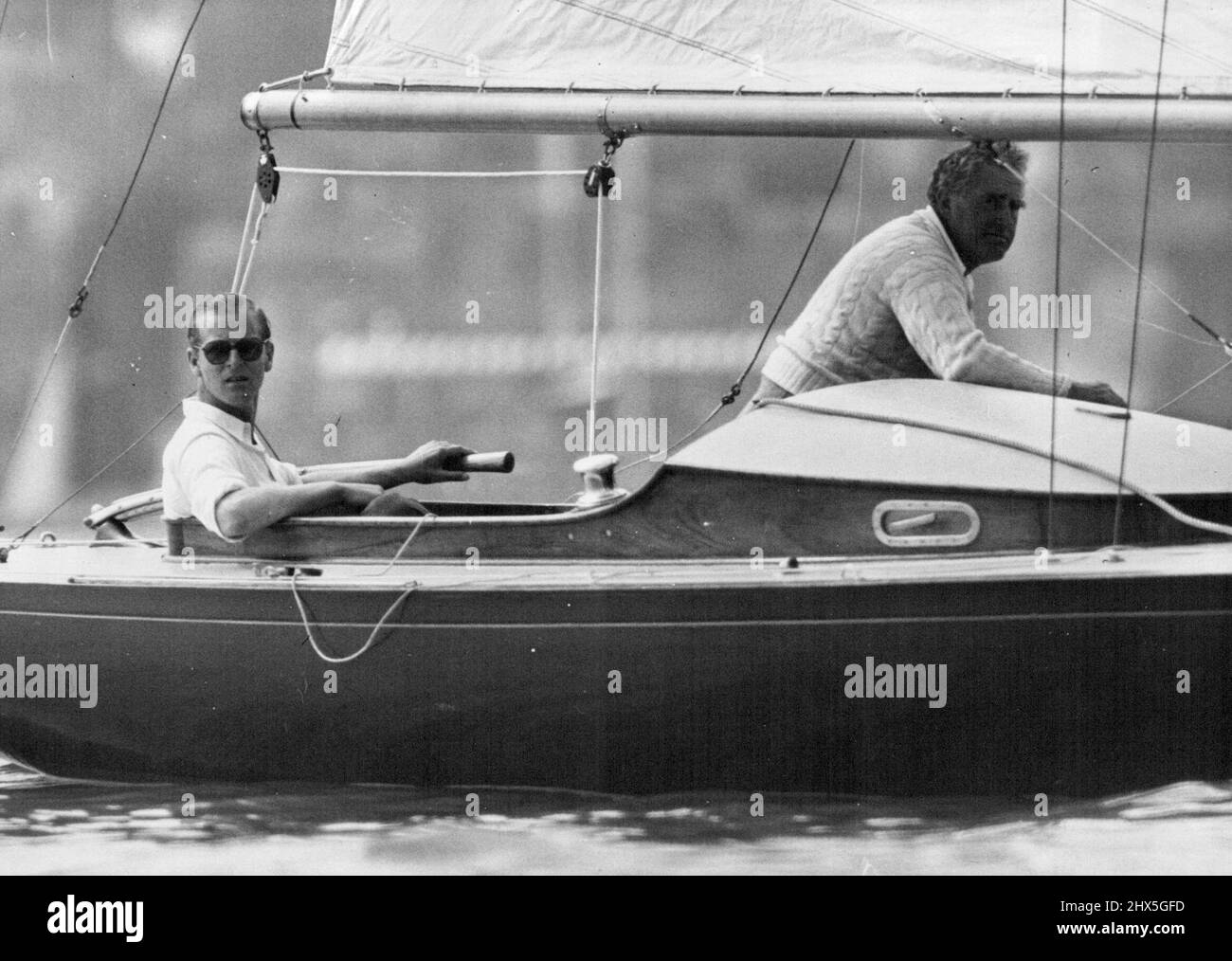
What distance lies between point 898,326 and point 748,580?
108 centimetres

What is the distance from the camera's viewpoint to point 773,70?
6.57 m

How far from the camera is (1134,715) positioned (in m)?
5.75

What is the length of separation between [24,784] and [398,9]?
2.63m

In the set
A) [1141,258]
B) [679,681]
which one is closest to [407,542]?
[679,681]

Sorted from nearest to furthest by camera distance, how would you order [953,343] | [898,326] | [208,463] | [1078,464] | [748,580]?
[748,580] → [1078,464] → [953,343] → [208,463] → [898,326]

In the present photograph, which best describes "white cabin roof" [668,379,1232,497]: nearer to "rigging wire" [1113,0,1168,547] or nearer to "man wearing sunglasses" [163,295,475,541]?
"rigging wire" [1113,0,1168,547]

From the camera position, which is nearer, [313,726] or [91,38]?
[313,726]

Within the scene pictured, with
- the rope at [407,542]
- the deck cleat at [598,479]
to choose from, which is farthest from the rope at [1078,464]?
the rope at [407,542]

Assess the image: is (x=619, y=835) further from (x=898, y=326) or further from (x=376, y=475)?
(x=898, y=326)

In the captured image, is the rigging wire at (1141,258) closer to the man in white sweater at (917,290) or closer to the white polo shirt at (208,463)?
the man in white sweater at (917,290)
